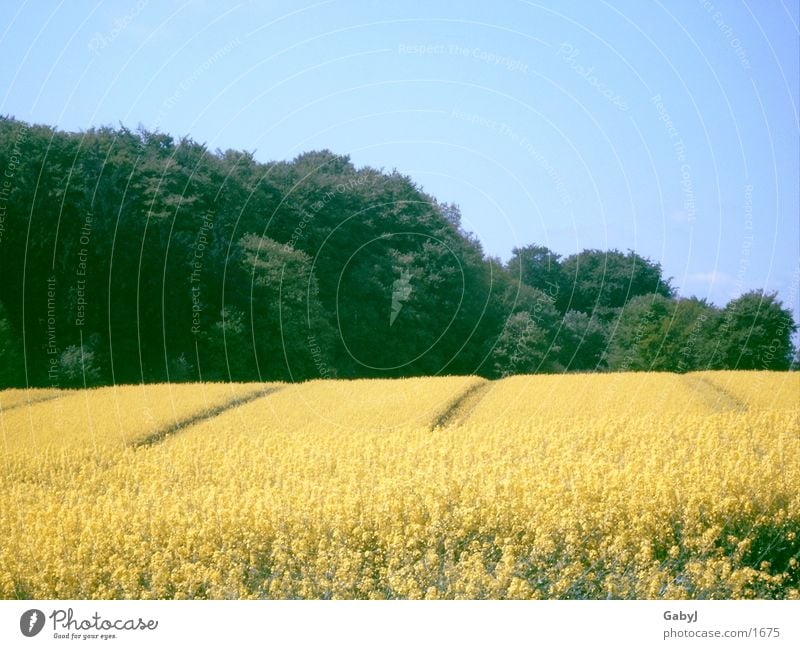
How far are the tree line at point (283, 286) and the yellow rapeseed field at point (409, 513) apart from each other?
160cm

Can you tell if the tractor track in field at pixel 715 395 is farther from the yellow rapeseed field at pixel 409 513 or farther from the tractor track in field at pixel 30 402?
the tractor track in field at pixel 30 402

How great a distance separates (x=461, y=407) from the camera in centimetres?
1010

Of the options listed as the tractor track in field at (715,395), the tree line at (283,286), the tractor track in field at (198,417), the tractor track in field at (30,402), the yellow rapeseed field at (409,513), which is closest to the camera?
the yellow rapeseed field at (409,513)

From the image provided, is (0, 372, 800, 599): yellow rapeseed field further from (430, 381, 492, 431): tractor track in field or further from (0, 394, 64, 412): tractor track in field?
(430, 381, 492, 431): tractor track in field

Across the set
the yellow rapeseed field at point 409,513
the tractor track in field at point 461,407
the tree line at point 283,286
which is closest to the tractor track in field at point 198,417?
the yellow rapeseed field at point 409,513

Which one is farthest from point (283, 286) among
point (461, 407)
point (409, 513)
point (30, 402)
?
point (409, 513)

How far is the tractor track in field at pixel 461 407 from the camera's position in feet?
30.6

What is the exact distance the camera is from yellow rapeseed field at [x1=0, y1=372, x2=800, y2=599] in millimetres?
6168

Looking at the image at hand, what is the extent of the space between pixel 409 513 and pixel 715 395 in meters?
4.59

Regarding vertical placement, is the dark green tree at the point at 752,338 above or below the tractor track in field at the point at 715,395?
above

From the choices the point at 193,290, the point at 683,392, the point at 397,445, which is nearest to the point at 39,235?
the point at 193,290

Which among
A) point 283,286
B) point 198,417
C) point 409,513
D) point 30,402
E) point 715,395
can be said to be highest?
point 283,286

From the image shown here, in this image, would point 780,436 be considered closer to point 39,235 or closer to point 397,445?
point 397,445

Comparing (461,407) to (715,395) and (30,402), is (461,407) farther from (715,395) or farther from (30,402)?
(30,402)
